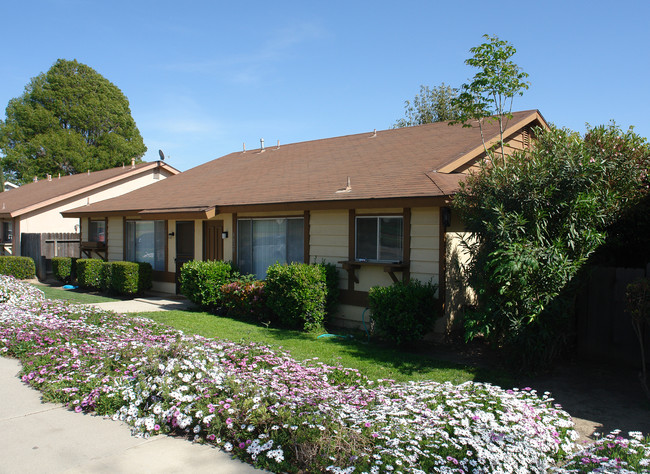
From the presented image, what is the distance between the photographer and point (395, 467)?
11.6ft

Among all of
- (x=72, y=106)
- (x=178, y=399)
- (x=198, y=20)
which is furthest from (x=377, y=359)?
(x=72, y=106)

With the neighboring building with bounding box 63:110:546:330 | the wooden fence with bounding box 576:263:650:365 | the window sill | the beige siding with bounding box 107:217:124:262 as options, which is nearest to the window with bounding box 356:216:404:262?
the neighboring building with bounding box 63:110:546:330

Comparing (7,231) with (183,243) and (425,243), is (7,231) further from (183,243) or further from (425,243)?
(425,243)

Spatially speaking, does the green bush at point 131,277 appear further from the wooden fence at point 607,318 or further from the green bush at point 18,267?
the wooden fence at point 607,318

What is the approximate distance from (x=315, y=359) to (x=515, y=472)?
3.68m

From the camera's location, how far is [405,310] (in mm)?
7781

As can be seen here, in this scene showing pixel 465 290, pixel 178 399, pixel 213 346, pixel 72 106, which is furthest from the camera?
pixel 72 106

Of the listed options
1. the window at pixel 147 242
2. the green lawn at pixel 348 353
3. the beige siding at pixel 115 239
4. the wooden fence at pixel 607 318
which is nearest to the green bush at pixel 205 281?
the green lawn at pixel 348 353

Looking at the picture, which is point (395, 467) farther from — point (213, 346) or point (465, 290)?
point (465, 290)

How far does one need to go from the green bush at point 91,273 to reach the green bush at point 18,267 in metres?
4.82

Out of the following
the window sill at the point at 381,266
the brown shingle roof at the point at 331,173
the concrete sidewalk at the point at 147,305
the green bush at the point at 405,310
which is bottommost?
the concrete sidewalk at the point at 147,305

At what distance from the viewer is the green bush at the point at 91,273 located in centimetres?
1508

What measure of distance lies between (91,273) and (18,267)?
5.58m

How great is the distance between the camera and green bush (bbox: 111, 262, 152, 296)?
13.6 meters
